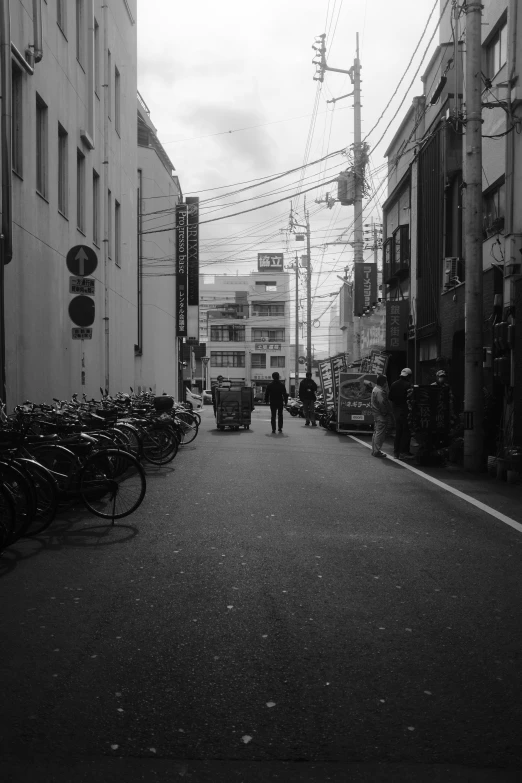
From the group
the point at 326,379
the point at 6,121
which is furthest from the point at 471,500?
the point at 326,379

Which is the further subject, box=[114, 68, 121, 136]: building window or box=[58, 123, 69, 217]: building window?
box=[114, 68, 121, 136]: building window

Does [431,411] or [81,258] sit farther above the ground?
[81,258]

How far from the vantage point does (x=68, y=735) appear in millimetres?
3684

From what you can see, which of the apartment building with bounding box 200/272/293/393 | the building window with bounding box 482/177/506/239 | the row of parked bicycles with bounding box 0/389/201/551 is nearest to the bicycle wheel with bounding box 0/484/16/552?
the row of parked bicycles with bounding box 0/389/201/551

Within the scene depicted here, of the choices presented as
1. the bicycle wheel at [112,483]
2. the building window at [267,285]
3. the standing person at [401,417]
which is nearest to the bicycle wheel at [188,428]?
the standing person at [401,417]

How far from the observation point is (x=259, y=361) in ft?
310

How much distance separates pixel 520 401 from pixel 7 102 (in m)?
9.80

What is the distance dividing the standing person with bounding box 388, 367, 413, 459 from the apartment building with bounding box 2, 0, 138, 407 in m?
6.42

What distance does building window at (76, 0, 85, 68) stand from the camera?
20.5 meters

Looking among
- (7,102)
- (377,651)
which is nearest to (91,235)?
(7,102)

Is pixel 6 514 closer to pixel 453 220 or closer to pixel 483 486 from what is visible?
pixel 483 486

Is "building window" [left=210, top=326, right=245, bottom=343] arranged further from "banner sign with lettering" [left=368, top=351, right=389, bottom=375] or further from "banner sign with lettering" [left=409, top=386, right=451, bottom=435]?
"banner sign with lettering" [left=409, top=386, right=451, bottom=435]

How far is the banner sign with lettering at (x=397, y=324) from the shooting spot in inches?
1110

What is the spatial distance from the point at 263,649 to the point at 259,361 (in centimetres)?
8988
